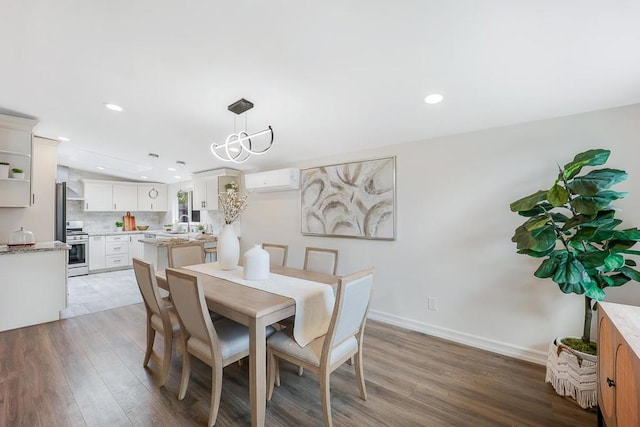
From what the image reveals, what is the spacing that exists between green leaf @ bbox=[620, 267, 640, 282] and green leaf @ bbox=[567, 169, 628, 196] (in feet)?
2.02

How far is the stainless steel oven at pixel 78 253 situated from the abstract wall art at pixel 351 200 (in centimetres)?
514

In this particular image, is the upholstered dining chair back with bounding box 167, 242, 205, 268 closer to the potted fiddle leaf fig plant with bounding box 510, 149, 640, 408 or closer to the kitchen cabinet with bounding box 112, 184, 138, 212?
the potted fiddle leaf fig plant with bounding box 510, 149, 640, 408

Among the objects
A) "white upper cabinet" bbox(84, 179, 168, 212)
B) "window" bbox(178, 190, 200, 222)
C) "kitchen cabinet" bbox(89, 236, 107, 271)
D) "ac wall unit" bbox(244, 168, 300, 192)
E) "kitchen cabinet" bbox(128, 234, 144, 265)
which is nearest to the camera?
"ac wall unit" bbox(244, 168, 300, 192)

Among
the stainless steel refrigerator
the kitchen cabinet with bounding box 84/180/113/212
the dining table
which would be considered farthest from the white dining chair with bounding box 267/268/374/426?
the kitchen cabinet with bounding box 84/180/113/212

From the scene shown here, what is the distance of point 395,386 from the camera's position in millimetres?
2113

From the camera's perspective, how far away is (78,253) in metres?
5.73

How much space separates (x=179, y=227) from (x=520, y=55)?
702cm

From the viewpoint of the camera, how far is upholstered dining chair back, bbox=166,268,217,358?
1652mm

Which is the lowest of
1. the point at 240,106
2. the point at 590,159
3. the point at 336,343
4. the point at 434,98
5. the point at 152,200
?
the point at 336,343

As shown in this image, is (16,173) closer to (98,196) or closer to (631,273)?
(98,196)

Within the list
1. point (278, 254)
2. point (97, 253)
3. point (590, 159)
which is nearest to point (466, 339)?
point (590, 159)

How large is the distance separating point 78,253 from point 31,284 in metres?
2.98

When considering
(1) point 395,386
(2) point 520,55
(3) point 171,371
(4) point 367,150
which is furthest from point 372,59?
(3) point 171,371

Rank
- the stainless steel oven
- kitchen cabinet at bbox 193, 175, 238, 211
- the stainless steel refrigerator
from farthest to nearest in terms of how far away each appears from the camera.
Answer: the stainless steel oven
kitchen cabinet at bbox 193, 175, 238, 211
the stainless steel refrigerator
